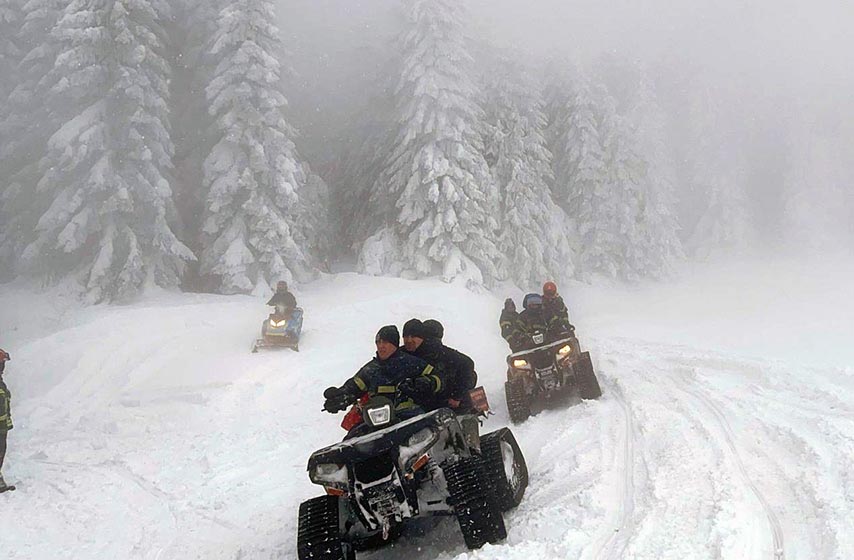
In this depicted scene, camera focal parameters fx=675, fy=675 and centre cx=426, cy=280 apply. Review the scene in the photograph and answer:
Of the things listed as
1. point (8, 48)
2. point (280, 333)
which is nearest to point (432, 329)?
point (280, 333)

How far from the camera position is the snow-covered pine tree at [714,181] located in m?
41.5

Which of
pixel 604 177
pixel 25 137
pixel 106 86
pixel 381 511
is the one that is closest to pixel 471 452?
pixel 381 511

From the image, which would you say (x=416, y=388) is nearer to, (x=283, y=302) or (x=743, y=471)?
(x=743, y=471)

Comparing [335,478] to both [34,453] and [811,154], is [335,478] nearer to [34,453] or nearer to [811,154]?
[34,453]

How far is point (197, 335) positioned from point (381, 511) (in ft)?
39.4

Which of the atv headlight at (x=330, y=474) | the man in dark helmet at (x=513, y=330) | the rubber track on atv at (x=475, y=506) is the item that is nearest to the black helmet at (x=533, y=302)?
the man in dark helmet at (x=513, y=330)

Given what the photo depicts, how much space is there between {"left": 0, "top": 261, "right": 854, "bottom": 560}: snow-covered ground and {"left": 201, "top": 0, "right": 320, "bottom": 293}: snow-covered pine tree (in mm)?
1816

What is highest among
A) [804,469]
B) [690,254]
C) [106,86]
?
[106,86]

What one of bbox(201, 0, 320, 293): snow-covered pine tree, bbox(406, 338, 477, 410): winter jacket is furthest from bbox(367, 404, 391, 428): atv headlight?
bbox(201, 0, 320, 293): snow-covered pine tree

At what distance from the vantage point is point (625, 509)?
5148mm

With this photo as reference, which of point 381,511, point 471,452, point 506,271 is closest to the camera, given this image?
point 381,511

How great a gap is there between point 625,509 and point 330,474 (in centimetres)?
228

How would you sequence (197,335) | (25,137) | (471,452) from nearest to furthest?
(471,452) < (197,335) < (25,137)

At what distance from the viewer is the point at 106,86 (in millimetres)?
19312
